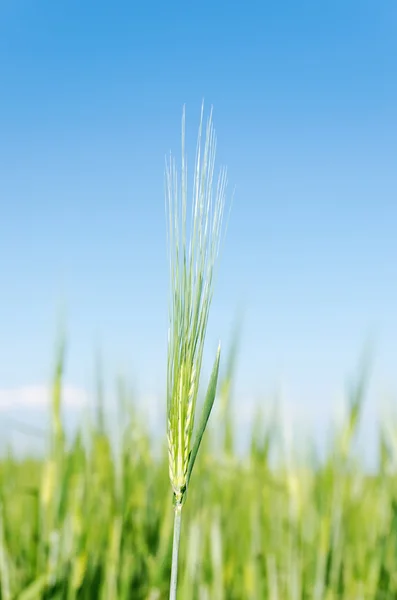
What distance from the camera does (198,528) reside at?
1.33 m

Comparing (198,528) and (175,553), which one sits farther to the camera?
(198,528)

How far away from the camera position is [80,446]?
4.73 feet

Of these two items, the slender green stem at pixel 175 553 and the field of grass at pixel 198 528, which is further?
the field of grass at pixel 198 528

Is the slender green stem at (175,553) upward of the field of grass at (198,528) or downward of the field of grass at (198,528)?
upward

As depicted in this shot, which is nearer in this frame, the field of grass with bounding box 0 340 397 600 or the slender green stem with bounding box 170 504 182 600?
the slender green stem with bounding box 170 504 182 600

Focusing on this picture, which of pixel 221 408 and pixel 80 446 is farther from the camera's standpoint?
pixel 80 446

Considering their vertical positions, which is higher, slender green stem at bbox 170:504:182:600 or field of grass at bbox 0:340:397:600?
slender green stem at bbox 170:504:182:600

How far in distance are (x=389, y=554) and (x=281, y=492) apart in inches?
10.4

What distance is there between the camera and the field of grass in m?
1.27

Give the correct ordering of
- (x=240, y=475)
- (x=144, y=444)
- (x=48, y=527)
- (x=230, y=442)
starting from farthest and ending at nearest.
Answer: (x=240, y=475) < (x=144, y=444) < (x=230, y=442) < (x=48, y=527)

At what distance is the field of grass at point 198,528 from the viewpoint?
1.27 m

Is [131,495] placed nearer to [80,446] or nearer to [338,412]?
[80,446]

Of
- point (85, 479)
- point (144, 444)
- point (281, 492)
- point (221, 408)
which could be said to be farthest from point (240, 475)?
point (221, 408)

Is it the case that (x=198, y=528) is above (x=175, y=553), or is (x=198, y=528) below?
below
